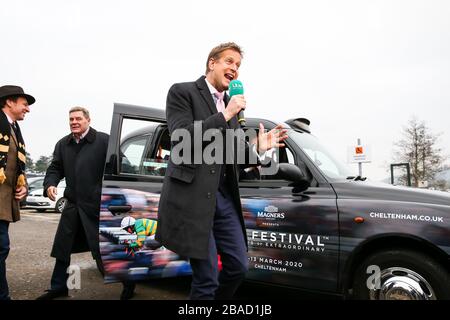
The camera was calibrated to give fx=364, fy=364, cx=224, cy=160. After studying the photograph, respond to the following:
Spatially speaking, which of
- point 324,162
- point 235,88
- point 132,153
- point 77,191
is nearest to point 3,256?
point 77,191

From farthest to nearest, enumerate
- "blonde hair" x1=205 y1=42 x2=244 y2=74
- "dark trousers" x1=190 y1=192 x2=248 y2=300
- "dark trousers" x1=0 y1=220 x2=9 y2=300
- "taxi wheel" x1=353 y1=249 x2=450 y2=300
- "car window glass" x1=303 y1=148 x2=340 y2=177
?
"car window glass" x1=303 y1=148 x2=340 y2=177, "dark trousers" x1=0 y1=220 x2=9 y2=300, "taxi wheel" x1=353 y1=249 x2=450 y2=300, "blonde hair" x1=205 y1=42 x2=244 y2=74, "dark trousers" x1=190 y1=192 x2=248 y2=300

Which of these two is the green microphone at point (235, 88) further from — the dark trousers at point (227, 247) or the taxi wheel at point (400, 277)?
the taxi wheel at point (400, 277)

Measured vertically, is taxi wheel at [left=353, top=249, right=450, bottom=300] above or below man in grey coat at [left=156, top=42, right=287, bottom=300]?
below

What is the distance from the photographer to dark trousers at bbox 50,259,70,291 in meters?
3.80

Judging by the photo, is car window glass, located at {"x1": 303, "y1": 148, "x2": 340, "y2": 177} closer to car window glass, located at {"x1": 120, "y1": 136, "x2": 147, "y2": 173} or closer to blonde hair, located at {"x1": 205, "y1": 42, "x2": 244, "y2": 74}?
blonde hair, located at {"x1": 205, "y1": 42, "x2": 244, "y2": 74}

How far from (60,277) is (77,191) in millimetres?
941

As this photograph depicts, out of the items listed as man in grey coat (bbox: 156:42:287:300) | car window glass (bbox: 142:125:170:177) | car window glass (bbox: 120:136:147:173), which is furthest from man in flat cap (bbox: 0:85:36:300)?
man in grey coat (bbox: 156:42:287:300)

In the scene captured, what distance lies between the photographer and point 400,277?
2.71m

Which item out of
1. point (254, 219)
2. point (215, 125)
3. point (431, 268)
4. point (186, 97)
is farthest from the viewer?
point (254, 219)

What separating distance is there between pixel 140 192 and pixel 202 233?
1.65 metres

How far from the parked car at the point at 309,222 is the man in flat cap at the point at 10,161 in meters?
0.83
